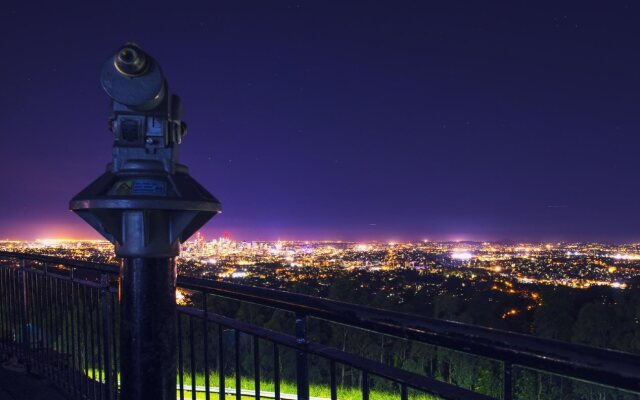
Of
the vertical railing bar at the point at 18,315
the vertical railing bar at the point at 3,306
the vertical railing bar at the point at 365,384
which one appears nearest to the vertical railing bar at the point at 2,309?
the vertical railing bar at the point at 3,306

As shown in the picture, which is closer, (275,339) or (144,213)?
(144,213)

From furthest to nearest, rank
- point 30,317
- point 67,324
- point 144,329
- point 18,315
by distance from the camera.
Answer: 1. point 18,315
2. point 30,317
3. point 67,324
4. point 144,329

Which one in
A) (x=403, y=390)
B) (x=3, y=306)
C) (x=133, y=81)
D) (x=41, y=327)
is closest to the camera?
(x=403, y=390)

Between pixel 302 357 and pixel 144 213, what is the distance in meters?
1.15

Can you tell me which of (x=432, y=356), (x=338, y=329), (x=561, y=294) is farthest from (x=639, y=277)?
(x=338, y=329)

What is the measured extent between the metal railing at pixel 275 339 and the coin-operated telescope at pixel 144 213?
321 millimetres

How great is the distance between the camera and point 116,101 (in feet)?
8.22

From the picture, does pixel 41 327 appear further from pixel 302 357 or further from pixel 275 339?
pixel 302 357

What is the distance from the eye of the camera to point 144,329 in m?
2.54

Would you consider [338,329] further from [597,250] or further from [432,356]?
[597,250]

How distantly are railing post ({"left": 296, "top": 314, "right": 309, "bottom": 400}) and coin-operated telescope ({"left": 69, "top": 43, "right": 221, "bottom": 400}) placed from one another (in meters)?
0.75

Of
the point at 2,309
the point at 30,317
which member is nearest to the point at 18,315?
the point at 30,317

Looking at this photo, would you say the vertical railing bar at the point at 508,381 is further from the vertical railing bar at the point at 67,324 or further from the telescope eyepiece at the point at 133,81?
the vertical railing bar at the point at 67,324

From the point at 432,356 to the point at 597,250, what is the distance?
67854mm
